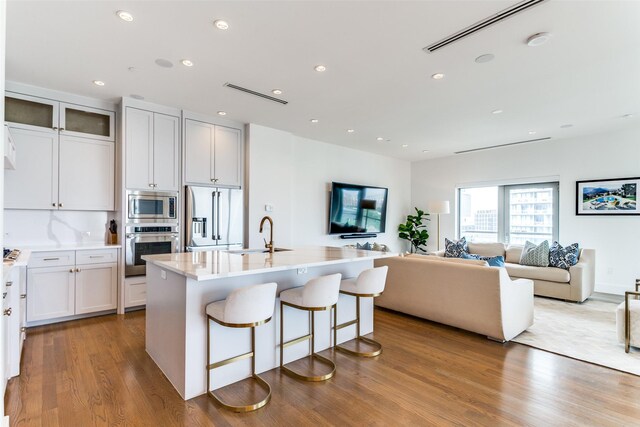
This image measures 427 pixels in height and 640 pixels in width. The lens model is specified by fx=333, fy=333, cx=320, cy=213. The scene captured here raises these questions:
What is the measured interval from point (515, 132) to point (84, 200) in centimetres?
648

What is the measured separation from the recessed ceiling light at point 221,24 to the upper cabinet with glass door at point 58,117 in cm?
258

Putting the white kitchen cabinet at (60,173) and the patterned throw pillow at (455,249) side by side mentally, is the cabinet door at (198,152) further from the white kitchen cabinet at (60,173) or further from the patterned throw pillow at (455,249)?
the patterned throw pillow at (455,249)

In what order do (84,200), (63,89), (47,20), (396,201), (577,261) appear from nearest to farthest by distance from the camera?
(47,20) < (63,89) < (84,200) < (577,261) < (396,201)

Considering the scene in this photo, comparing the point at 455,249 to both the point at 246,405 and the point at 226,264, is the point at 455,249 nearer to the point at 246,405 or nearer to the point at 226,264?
the point at 226,264

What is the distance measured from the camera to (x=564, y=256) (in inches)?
203

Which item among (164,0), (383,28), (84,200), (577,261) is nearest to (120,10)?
(164,0)

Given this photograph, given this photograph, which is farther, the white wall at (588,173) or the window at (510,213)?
the window at (510,213)

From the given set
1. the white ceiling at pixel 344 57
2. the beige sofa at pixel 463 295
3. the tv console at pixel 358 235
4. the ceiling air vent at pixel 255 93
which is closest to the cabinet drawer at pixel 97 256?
the white ceiling at pixel 344 57

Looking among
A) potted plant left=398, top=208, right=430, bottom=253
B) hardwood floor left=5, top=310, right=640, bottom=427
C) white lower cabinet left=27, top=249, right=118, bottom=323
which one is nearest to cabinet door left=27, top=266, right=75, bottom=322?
white lower cabinet left=27, top=249, right=118, bottom=323

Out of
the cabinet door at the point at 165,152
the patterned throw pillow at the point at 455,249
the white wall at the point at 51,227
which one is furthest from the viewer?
the patterned throw pillow at the point at 455,249

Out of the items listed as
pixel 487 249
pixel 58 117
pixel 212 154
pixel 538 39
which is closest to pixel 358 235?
pixel 487 249

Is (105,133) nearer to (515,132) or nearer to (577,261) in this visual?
(515,132)

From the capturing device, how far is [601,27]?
101 inches

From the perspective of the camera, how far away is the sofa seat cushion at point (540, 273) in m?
4.96
